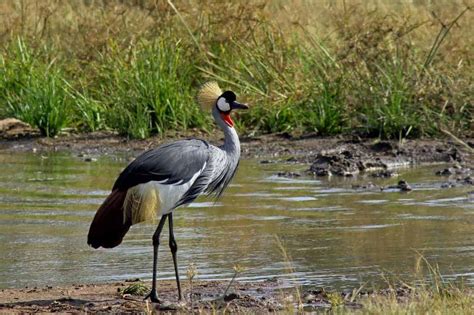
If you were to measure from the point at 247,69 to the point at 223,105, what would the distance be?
7.89 meters

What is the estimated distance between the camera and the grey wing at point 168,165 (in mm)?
8203

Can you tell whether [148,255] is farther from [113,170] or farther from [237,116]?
[237,116]

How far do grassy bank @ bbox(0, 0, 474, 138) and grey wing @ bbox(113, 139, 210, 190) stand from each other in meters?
6.91

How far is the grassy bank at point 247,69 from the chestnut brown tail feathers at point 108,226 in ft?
24.3

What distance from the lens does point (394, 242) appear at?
9.73 metres

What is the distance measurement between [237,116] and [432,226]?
22.3 feet

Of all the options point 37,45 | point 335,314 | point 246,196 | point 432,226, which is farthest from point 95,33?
point 335,314

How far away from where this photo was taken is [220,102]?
30.0ft

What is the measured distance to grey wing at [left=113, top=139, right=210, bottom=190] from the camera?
8203mm

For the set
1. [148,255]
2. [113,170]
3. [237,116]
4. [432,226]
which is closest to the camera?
[148,255]

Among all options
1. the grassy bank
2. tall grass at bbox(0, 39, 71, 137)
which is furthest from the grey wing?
tall grass at bbox(0, 39, 71, 137)

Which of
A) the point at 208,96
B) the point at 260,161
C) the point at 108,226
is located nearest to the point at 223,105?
the point at 208,96

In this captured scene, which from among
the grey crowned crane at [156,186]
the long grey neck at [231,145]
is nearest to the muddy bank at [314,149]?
the long grey neck at [231,145]

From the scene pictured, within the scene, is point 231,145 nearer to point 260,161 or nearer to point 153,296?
point 153,296
